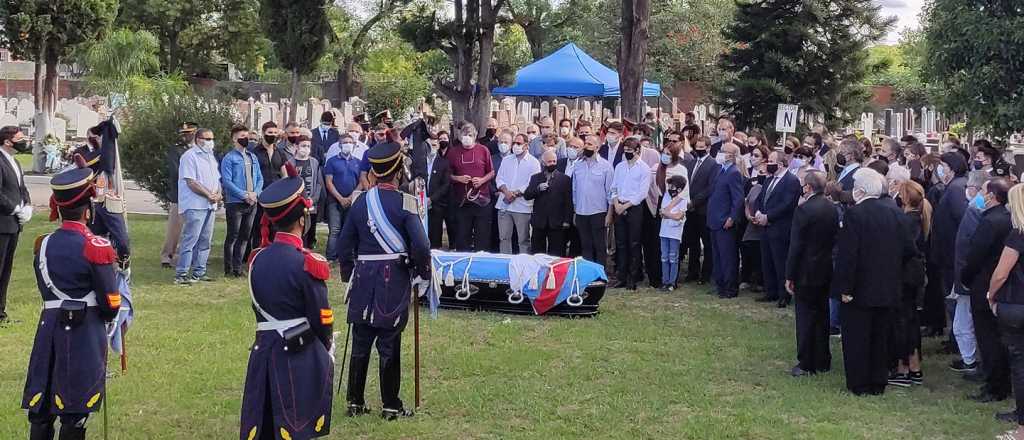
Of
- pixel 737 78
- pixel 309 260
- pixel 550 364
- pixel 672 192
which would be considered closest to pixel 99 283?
pixel 309 260

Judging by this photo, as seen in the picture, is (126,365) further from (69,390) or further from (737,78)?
(737,78)

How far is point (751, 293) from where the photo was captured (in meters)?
13.4

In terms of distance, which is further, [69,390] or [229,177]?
[229,177]

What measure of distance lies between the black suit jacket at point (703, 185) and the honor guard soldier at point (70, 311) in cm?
882

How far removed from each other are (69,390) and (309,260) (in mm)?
1625

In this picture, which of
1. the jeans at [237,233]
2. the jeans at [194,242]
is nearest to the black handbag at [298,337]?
the jeans at [194,242]

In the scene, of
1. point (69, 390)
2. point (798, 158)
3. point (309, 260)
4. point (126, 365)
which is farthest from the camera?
point (798, 158)

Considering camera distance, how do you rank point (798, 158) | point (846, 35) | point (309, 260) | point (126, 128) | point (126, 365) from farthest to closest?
point (846, 35)
point (126, 128)
point (798, 158)
point (126, 365)
point (309, 260)

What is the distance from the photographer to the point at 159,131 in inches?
664

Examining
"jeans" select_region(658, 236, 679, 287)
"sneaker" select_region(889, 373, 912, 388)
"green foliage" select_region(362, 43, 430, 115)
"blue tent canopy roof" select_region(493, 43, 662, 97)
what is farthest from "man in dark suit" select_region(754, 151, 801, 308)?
"green foliage" select_region(362, 43, 430, 115)

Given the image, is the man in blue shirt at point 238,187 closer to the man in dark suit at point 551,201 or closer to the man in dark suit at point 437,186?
the man in dark suit at point 437,186

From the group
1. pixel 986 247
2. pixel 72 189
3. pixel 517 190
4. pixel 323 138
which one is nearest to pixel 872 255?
pixel 986 247

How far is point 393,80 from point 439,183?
30467 mm

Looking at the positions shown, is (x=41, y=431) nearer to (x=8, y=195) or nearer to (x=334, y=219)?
(x=8, y=195)
